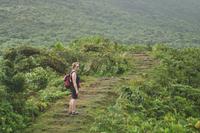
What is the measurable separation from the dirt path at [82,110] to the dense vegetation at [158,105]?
39 centimetres

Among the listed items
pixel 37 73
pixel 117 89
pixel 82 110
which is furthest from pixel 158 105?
pixel 37 73

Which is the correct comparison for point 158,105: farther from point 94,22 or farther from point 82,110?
point 94,22

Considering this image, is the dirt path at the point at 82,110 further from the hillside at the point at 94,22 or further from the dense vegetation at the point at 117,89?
the hillside at the point at 94,22

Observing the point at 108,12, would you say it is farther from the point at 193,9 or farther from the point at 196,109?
the point at 196,109

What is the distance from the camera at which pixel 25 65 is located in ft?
66.8

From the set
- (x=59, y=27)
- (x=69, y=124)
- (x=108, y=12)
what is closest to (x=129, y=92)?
(x=69, y=124)

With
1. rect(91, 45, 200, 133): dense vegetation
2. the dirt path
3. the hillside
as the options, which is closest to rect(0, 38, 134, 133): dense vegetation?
the dirt path

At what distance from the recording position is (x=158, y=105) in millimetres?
16531

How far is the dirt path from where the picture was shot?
44.3 ft

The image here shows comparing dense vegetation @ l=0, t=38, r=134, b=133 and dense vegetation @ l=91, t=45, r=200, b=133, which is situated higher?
dense vegetation @ l=0, t=38, r=134, b=133

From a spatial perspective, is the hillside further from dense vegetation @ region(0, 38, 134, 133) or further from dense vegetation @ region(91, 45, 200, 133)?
dense vegetation @ region(91, 45, 200, 133)

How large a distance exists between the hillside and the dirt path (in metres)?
23.3

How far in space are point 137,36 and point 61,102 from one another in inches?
1847

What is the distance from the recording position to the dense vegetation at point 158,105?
13766 millimetres
